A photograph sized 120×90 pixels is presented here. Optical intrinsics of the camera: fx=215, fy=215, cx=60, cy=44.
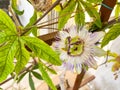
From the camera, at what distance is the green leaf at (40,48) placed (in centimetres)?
29

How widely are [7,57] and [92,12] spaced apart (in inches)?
6.8

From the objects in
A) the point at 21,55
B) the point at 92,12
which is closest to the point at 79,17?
the point at 92,12

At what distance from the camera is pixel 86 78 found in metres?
0.75

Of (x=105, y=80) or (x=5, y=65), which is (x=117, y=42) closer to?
(x=105, y=80)

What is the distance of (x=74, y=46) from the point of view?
1.12ft

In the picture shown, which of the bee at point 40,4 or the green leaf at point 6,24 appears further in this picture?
the bee at point 40,4

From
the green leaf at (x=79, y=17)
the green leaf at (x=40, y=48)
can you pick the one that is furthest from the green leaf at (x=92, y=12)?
the green leaf at (x=40, y=48)

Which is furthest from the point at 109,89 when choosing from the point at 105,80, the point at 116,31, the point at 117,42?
the point at 116,31

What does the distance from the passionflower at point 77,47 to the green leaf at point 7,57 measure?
87mm

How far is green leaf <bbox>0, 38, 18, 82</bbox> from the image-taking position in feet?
0.92

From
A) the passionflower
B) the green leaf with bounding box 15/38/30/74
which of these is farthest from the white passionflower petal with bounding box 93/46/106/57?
the green leaf with bounding box 15/38/30/74

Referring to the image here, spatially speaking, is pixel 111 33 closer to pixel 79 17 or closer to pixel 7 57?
pixel 79 17

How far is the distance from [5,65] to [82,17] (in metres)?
0.16

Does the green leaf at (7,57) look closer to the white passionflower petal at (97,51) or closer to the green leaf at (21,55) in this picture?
the green leaf at (21,55)
